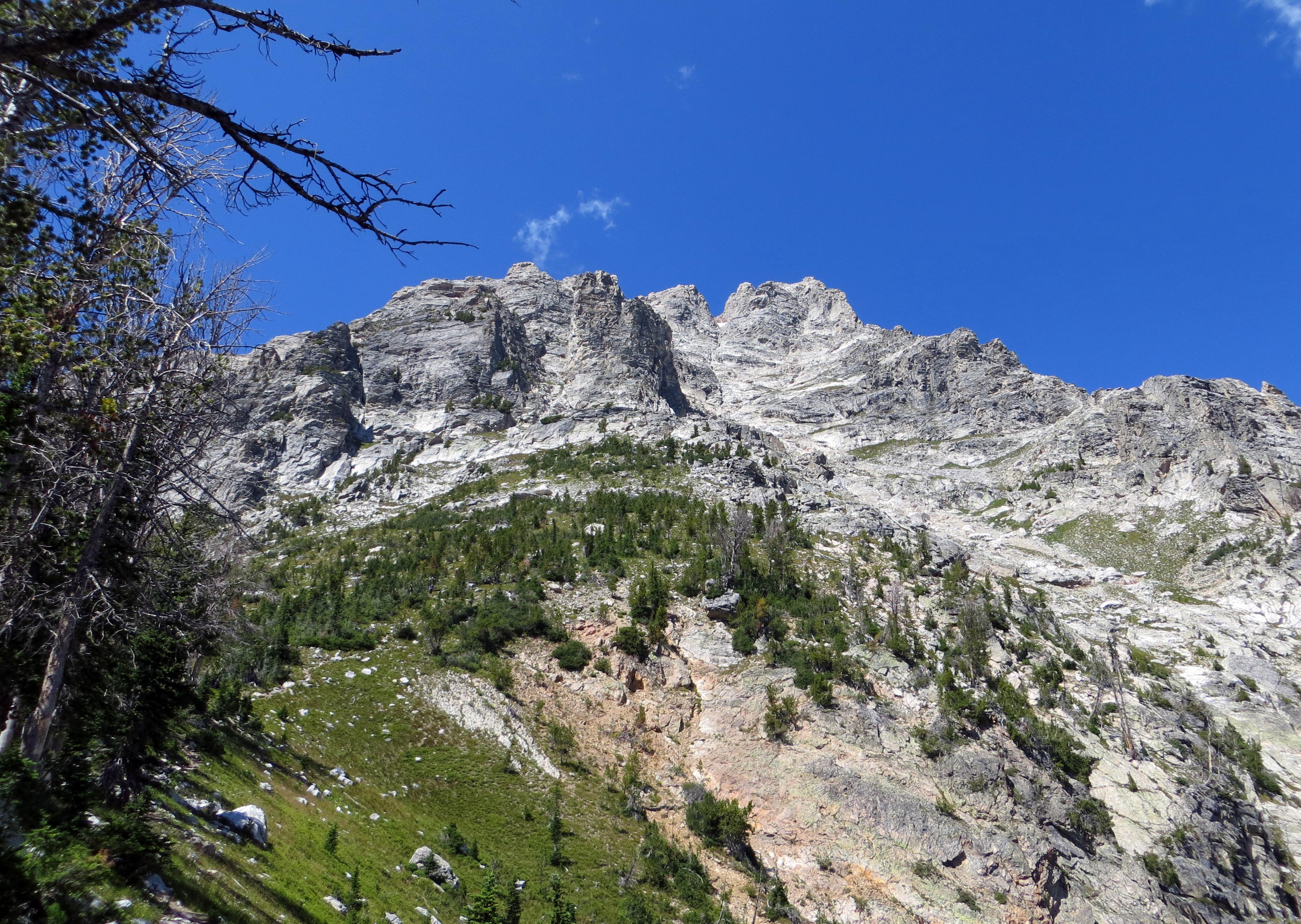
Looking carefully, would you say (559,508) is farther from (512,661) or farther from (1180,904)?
(1180,904)

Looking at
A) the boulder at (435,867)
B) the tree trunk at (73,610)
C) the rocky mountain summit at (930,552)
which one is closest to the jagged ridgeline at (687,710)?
the boulder at (435,867)

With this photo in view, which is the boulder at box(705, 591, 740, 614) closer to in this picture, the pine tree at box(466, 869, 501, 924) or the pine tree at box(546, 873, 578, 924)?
the pine tree at box(546, 873, 578, 924)

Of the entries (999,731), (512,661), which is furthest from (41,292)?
(999,731)

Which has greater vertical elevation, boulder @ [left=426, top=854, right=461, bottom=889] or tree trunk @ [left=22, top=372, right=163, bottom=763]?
tree trunk @ [left=22, top=372, right=163, bottom=763]

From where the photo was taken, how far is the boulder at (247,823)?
1244 cm

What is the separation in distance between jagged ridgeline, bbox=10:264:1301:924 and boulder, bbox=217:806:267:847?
43mm

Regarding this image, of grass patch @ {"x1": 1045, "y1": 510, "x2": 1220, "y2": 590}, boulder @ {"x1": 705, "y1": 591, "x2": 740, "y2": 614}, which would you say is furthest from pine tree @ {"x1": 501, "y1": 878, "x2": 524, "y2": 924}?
grass patch @ {"x1": 1045, "y1": 510, "x2": 1220, "y2": 590}

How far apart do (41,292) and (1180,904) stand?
4248 cm

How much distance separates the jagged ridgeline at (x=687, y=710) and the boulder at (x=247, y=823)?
0.04 metres

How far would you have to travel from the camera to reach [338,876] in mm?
13289

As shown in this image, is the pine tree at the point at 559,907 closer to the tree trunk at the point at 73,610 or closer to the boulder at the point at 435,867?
the boulder at the point at 435,867

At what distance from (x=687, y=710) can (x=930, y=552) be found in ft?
105

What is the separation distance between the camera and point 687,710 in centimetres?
3219

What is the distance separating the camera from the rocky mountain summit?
1043 inches
